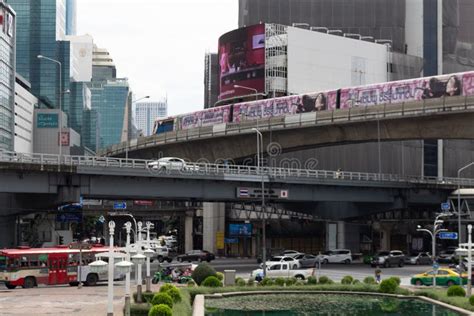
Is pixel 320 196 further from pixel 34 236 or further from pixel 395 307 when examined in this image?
pixel 395 307

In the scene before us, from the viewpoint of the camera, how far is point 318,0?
13250cm

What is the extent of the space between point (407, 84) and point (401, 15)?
55.0 meters

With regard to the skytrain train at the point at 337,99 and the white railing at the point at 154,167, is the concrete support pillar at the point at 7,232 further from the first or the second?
the skytrain train at the point at 337,99

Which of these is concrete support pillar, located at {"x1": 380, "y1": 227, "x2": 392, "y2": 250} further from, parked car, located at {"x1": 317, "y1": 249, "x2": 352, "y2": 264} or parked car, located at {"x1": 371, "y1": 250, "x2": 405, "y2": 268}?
parked car, located at {"x1": 371, "y1": 250, "x2": 405, "y2": 268}

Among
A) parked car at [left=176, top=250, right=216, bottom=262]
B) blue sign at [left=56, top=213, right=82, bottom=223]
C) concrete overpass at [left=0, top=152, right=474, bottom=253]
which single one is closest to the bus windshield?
concrete overpass at [left=0, top=152, right=474, bottom=253]

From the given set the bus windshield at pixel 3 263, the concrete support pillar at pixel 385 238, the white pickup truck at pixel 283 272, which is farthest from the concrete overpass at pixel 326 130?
the bus windshield at pixel 3 263

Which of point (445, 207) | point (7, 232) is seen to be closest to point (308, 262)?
point (445, 207)

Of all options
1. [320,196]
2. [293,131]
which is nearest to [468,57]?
[293,131]

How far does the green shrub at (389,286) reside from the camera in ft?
147

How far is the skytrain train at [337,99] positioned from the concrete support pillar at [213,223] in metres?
12.3

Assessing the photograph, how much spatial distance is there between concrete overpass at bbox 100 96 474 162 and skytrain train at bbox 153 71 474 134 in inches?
107

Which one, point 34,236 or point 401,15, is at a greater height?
point 401,15

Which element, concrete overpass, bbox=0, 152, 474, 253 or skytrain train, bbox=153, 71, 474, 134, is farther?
skytrain train, bbox=153, 71, 474, 134

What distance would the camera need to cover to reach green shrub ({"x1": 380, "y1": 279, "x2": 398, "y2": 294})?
1758 inches
